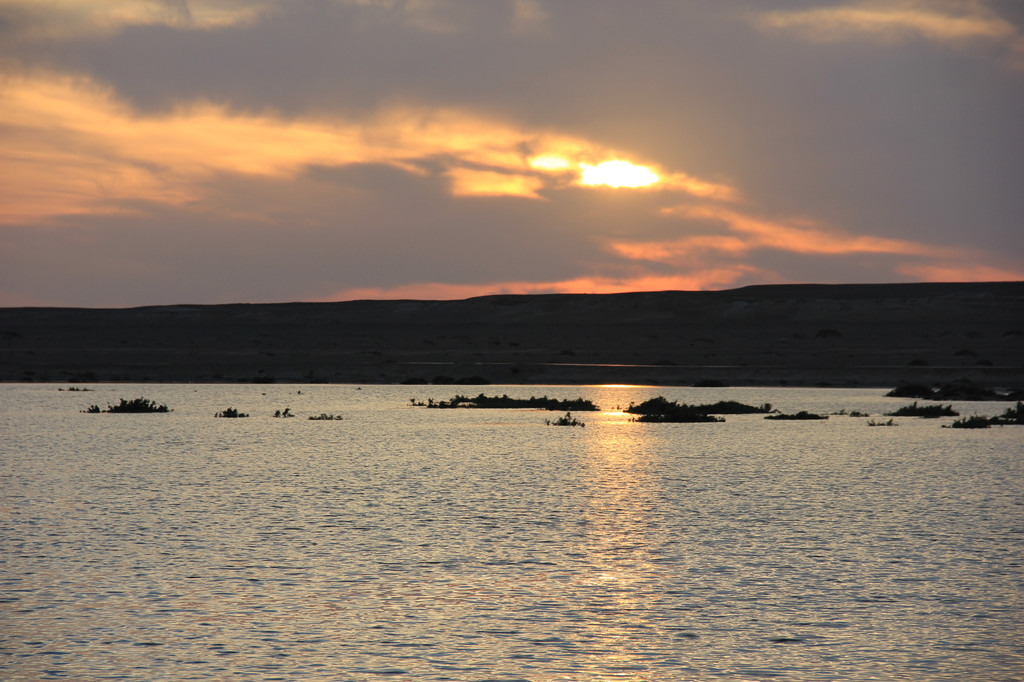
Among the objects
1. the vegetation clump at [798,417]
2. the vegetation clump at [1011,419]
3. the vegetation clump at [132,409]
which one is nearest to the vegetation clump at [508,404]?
the vegetation clump at [798,417]

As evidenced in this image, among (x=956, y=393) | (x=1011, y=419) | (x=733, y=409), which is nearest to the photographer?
(x=1011, y=419)

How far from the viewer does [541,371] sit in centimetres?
7462

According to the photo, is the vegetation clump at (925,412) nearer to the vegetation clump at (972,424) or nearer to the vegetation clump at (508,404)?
the vegetation clump at (972,424)

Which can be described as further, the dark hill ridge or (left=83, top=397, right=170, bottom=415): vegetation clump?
the dark hill ridge

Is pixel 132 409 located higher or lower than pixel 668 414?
lower

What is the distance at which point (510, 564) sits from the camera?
1272cm

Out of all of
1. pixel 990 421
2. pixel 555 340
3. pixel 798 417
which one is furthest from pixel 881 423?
pixel 555 340

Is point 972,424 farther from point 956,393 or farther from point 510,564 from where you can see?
point 510,564

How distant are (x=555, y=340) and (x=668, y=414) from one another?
76.9m

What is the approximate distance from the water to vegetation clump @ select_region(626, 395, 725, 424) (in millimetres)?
11777

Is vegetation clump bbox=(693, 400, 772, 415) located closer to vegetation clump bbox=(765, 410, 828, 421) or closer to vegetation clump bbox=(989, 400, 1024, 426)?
vegetation clump bbox=(765, 410, 828, 421)

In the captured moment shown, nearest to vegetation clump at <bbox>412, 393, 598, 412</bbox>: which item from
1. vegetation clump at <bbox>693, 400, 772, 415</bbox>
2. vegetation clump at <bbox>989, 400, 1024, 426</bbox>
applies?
vegetation clump at <bbox>693, 400, 772, 415</bbox>

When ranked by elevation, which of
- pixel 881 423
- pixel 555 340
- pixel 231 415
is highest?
pixel 555 340

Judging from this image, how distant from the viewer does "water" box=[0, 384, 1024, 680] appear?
9023mm
